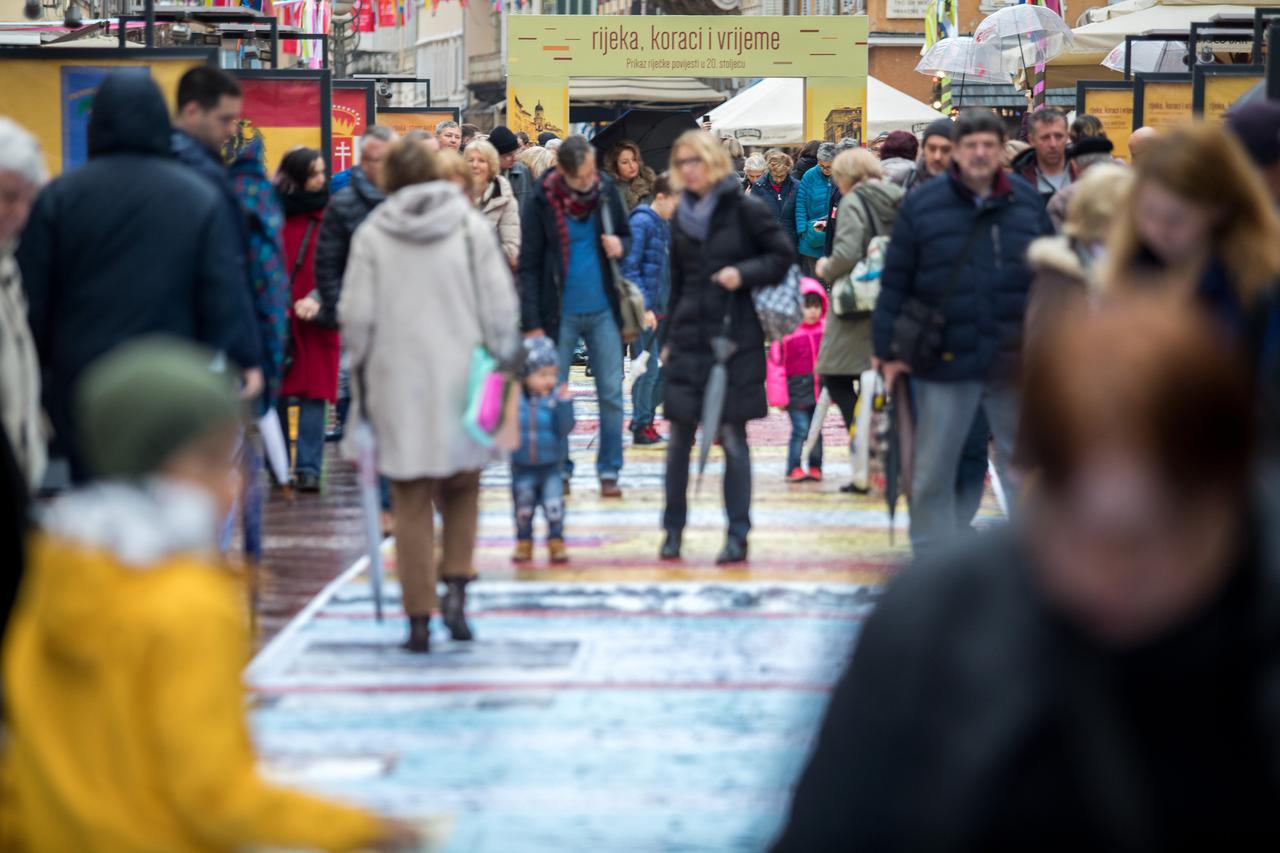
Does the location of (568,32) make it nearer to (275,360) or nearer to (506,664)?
(275,360)

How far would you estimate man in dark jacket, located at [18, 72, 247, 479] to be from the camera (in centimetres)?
696

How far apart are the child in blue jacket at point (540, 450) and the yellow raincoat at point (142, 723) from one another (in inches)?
260

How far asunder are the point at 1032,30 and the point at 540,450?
1536cm

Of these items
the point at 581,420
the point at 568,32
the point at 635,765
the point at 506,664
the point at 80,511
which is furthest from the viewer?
the point at 568,32

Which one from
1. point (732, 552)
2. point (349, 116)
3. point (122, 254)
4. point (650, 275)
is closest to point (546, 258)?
point (650, 275)

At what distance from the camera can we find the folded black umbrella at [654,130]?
84.8 ft

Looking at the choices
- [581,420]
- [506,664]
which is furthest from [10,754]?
[581,420]

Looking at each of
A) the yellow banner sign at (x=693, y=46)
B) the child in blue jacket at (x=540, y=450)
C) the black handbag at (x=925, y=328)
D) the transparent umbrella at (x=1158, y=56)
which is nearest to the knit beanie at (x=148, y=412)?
the black handbag at (x=925, y=328)

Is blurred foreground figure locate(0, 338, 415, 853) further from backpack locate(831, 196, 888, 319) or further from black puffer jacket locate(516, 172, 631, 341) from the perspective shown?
backpack locate(831, 196, 888, 319)

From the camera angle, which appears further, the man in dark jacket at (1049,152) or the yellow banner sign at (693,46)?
the yellow banner sign at (693,46)

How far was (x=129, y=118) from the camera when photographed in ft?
23.5

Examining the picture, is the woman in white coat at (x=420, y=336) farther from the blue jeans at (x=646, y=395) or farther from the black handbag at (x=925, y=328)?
the blue jeans at (x=646, y=395)

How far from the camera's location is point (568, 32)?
3119 cm

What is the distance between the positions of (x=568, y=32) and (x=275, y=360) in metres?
22.3
